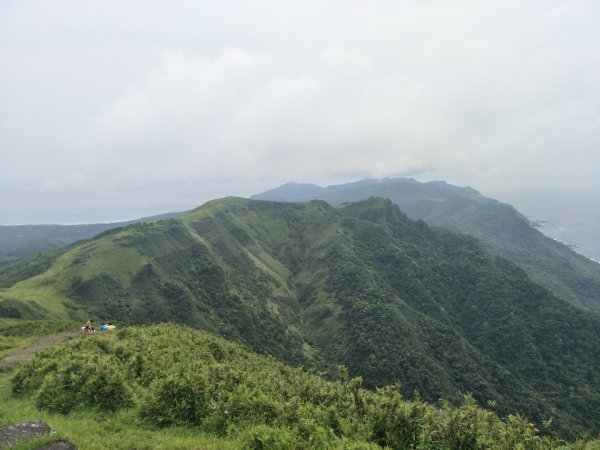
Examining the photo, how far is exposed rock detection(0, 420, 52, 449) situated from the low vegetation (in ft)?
4.58

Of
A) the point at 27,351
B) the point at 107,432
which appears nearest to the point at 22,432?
the point at 107,432

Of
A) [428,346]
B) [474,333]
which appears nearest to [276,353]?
[428,346]

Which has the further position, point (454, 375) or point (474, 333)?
point (474, 333)

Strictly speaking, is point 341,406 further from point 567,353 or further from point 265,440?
point 567,353

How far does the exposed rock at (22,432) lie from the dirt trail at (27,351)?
76.4ft

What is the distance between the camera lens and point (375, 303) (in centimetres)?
16688

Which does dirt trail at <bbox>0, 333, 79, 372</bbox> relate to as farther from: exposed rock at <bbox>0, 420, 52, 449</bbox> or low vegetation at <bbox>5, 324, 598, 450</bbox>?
exposed rock at <bbox>0, 420, 52, 449</bbox>

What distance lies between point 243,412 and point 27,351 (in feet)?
111

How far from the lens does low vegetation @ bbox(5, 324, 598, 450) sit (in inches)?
669

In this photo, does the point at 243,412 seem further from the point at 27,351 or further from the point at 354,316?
the point at 354,316

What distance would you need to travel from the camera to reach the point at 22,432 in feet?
50.6

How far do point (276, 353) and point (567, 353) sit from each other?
400ft

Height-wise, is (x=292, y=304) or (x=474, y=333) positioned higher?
(x=292, y=304)

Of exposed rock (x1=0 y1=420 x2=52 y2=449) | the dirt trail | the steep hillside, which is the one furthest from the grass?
the steep hillside
